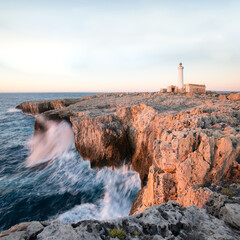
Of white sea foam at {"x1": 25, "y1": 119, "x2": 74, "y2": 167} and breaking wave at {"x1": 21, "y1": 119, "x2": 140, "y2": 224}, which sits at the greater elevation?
white sea foam at {"x1": 25, "y1": 119, "x2": 74, "y2": 167}

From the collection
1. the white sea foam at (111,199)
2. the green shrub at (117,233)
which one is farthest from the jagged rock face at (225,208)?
the white sea foam at (111,199)

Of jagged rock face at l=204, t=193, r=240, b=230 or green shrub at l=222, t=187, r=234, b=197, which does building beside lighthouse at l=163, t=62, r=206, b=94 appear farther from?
Answer: jagged rock face at l=204, t=193, r=240, b=230

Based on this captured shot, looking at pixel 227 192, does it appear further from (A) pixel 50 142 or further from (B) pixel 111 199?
(A) pixel 50 142

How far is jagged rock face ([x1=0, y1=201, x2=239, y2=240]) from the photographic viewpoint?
290cm

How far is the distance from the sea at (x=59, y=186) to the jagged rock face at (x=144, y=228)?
25.7 ft

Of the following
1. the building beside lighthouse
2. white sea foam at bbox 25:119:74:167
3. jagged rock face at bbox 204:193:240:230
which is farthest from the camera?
the building beside lighthouse

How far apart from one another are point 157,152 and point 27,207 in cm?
1093

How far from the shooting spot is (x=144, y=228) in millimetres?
3338

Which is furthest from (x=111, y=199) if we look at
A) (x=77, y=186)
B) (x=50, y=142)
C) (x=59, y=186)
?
(x=50, y=142)

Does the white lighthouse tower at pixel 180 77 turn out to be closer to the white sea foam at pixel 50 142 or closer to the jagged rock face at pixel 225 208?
the white sea foam at pixel 50 142

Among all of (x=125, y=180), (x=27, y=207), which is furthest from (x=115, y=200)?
(x=27, y=207)

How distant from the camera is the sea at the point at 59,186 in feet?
34.7

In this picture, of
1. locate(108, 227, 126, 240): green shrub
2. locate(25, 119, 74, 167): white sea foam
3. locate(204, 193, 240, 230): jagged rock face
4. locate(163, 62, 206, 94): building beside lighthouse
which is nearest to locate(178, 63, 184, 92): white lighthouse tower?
locate(163, 62, 206, 94): building beside lighthouse

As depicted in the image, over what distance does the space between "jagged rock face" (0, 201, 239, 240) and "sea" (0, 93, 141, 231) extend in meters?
7.82
